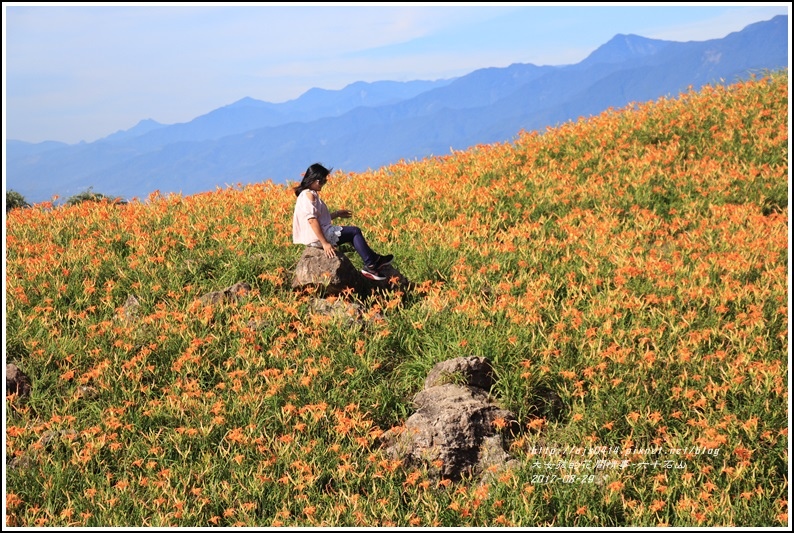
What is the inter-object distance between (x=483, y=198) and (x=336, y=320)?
14.3 ft

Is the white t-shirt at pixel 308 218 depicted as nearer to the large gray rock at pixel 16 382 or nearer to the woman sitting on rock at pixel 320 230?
the woman sitting on rock at pixel 320 230

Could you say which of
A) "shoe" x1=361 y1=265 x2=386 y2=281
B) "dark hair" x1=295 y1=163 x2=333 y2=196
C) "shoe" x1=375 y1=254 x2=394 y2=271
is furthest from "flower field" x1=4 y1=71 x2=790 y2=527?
"dark hair" x1=295 y1=163 x2=333 y2=196

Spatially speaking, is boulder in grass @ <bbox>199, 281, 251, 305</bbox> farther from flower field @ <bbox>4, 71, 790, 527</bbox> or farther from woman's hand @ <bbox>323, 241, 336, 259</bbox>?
woman's hand @ <bbox>323, 241, 336, 259</bbox>

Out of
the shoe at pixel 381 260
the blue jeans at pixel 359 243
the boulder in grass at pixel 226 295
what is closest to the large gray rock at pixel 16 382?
the boulder in grass at pixel 226 295

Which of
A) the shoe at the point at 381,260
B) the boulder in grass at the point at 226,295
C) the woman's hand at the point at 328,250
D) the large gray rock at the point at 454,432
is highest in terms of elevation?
the woman's hand at the point at 328,250

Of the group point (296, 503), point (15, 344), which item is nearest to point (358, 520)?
point (296, 503)

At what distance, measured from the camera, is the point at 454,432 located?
5520 millimetres

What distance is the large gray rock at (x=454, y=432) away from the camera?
17.8 ft

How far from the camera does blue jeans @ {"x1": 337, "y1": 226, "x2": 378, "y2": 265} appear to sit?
25.7ft

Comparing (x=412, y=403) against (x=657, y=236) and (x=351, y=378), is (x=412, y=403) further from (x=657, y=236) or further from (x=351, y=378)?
(x=657, y=236)

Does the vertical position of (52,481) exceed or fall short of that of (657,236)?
it falls short

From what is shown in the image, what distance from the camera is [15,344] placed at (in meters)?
6.88

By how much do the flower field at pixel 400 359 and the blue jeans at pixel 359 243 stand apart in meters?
0.42

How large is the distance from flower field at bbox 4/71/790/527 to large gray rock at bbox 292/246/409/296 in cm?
16
